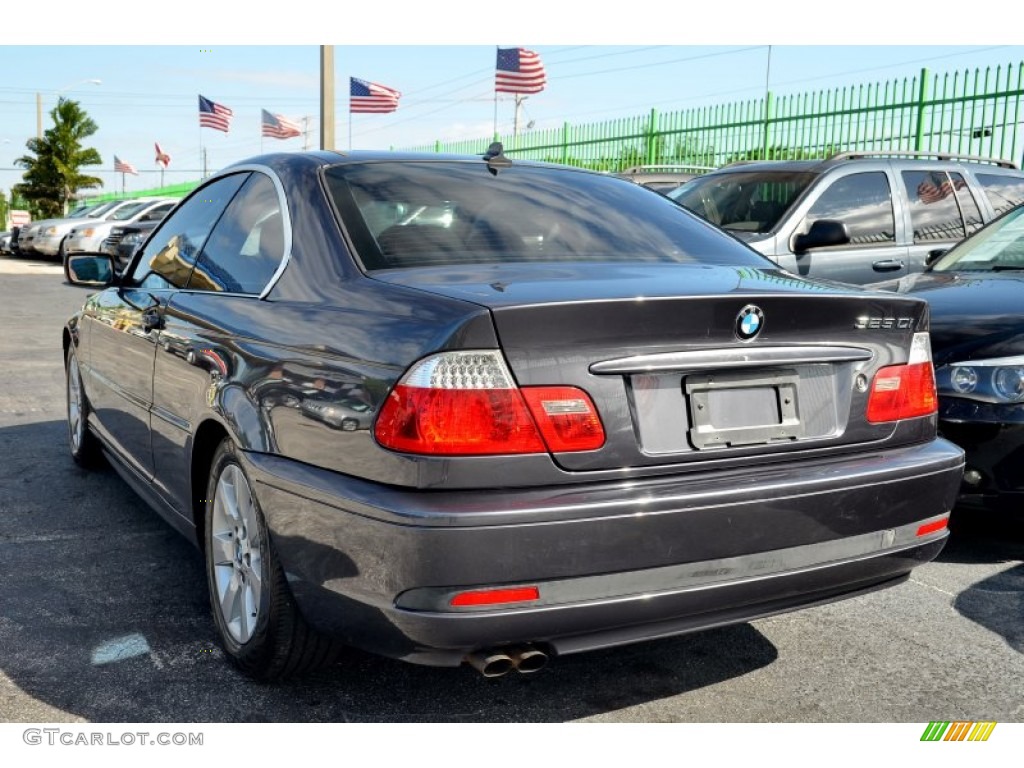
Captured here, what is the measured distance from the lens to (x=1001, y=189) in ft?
29.0

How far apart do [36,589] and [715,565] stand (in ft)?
8.38

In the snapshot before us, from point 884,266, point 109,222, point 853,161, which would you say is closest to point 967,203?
point 853,161

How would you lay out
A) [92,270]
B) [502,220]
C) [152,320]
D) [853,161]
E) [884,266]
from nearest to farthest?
[502,220] → [152,320] → [92,270] → [884,266] → [853,161]

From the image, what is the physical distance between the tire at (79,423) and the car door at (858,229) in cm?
460

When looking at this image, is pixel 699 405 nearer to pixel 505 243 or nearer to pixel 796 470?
pixel 796 470

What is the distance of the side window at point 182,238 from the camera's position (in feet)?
13.6

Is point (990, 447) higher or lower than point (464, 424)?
lower

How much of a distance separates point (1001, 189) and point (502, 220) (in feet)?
22.1

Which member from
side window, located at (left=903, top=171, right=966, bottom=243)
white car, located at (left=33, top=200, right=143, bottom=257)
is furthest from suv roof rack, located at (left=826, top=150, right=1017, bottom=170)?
white car, located at (left=33, top=200, right=143, bottom=257)

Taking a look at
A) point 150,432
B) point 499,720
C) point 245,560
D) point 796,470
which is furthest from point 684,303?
point 150,432

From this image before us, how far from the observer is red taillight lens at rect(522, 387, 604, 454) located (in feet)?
8.37

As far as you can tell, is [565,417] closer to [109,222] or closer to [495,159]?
[495,159]

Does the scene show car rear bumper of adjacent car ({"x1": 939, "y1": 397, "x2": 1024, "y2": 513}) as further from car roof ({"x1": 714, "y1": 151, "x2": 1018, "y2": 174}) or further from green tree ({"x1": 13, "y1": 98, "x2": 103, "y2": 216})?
green tree ({"x1": 13, "y1": 98, "x2": 103, "y2": 216})

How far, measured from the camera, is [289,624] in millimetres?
2982
